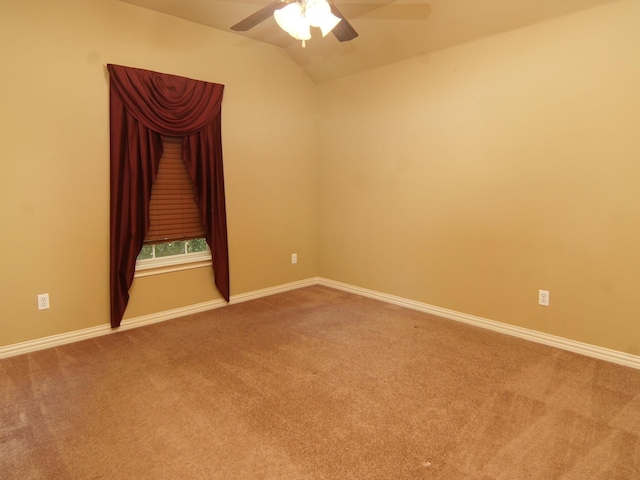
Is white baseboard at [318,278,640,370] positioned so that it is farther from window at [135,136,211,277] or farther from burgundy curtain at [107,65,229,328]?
burgundy curtain at [107,65,229,328]

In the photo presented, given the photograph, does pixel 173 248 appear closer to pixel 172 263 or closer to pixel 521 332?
pixel 172 263

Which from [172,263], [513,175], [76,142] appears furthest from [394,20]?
[172,263]

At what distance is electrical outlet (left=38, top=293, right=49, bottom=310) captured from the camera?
279 cm

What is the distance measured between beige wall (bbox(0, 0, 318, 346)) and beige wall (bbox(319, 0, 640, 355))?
133 cm

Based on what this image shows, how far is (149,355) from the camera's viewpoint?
2.70 metres

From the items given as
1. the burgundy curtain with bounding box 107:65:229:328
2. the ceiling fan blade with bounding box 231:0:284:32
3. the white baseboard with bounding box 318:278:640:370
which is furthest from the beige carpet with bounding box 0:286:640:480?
the ceiling fan blade with bounding box 231:0:284:32

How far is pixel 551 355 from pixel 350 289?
6.99 feet

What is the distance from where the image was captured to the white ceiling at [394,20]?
2.68 metres

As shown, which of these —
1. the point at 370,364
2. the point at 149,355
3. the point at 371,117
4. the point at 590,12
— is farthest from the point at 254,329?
the point at 590,12

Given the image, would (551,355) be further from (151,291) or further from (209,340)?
(151,291)

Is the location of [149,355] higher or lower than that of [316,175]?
lower

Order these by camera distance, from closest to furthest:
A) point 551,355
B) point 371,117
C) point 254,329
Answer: point 551,355
point 254,329
point 371,117

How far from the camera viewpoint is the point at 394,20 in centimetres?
316

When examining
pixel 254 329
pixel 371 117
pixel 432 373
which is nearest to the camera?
pixel 432 373
